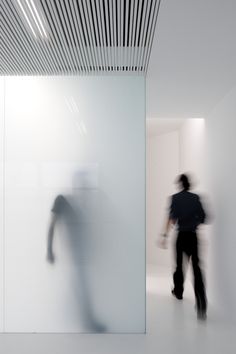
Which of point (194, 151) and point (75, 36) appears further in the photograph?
point (194, 151)

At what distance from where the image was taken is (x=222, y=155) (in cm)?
565

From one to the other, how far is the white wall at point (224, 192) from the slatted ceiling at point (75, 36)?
147cm

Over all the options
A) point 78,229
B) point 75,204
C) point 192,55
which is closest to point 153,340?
point 78,229

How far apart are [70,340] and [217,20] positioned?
3.36 metres

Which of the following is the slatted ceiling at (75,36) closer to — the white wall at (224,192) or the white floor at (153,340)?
the white wall at (224,192)

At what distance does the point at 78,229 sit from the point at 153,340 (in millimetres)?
1409

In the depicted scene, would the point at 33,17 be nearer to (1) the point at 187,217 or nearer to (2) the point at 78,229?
(2) the point at 78,229

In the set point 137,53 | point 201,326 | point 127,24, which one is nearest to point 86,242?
point 201,326

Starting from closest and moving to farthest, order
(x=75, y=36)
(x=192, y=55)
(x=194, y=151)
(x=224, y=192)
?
(x=75, y=36)
(x=192, y=55)
(x=224, y=192)
(x=194, y=151)

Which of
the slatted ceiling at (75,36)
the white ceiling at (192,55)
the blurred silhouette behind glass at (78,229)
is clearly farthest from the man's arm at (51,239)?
the white ceiling at (192,55)

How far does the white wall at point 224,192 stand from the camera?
204 inches

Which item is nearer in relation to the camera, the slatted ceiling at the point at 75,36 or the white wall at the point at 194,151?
the slatted ceiling at the point at 75,36

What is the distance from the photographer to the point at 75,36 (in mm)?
3633

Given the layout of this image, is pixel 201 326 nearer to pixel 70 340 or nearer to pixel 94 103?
pixel 70 340
